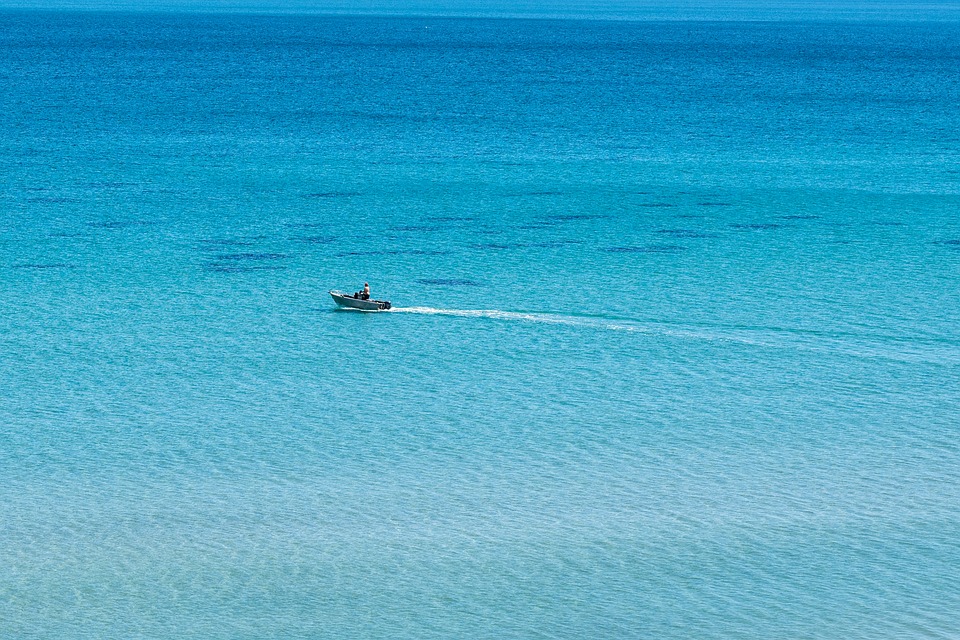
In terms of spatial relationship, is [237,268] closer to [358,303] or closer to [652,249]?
[358,303]

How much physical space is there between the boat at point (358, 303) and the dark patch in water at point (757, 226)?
960 inches

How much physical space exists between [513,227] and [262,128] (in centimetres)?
4730

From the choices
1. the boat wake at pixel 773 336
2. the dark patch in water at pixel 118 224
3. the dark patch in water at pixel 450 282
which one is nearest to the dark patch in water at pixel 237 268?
the dark patch in water at pixel 450 282

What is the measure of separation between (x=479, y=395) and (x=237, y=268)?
2045 cm

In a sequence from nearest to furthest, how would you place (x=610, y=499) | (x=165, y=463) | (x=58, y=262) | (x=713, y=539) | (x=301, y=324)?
(x=713, y=539) < (x=610, y=499) < (x=165, y=463) < (x=301, y=324) < (x=58, y=262)

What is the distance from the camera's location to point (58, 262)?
64312 millimetres

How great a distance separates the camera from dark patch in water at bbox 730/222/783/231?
7275cm

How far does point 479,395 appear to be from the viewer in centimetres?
4662

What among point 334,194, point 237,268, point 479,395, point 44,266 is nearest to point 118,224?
point 44,266

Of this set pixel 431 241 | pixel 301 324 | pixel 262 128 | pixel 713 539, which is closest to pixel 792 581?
pixel 713 539

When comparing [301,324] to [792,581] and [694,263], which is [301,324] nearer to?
[694,263]

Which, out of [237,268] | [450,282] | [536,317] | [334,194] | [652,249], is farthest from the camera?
[334,194]

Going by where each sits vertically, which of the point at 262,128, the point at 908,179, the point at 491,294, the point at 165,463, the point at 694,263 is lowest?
the point at 165,463

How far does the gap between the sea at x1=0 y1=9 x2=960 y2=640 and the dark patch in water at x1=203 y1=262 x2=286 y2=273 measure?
0.21m
